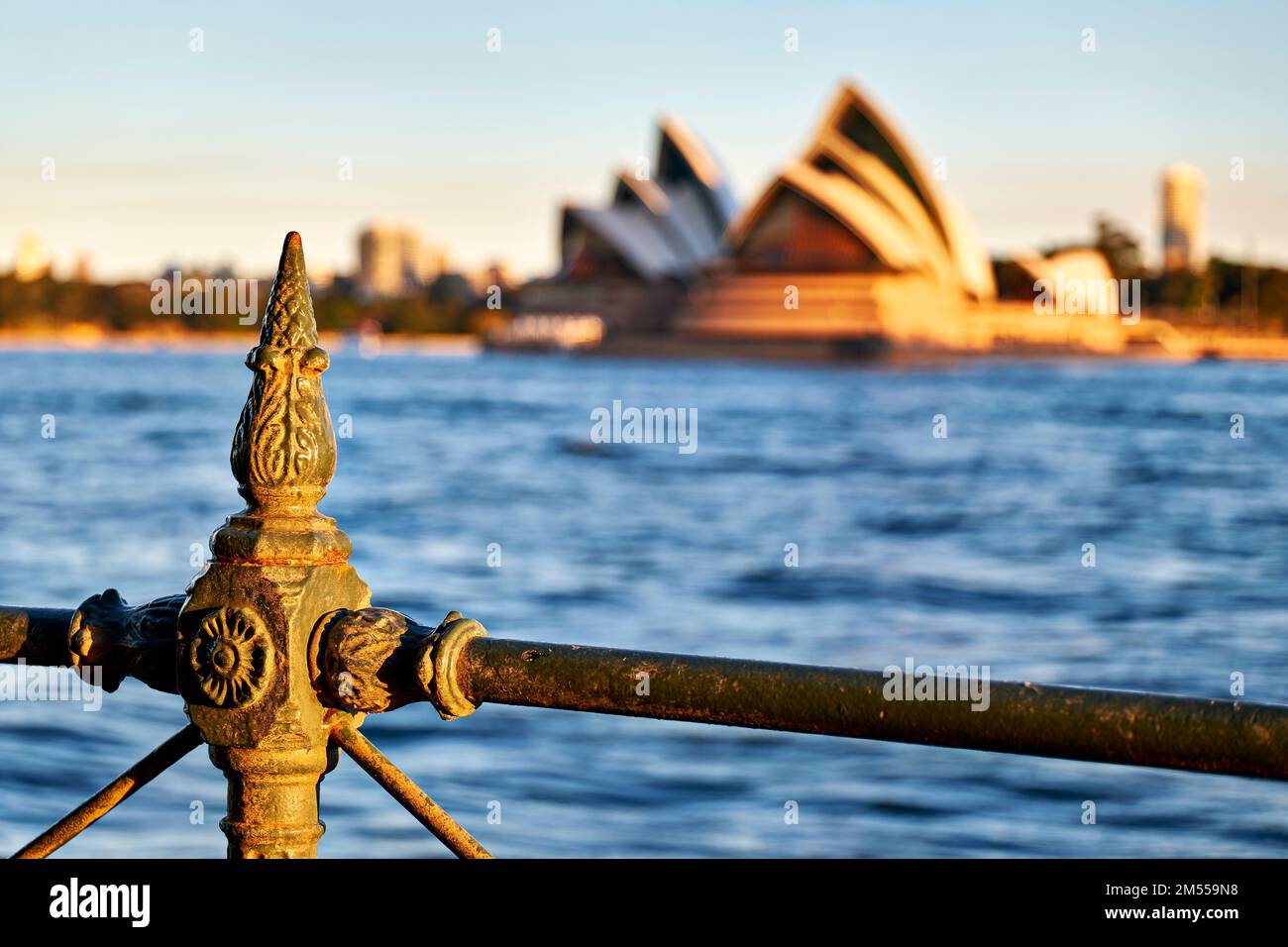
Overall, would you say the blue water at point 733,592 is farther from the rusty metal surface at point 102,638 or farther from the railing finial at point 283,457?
the railing finial at point 283,457

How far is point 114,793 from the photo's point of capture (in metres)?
1.60

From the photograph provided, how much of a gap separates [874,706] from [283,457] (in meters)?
0.59

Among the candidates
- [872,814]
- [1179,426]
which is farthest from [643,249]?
[872,814]

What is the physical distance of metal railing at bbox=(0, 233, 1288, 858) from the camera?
136 cm

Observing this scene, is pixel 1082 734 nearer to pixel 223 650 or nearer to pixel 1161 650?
pixel 223 650

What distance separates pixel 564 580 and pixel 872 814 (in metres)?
5.65

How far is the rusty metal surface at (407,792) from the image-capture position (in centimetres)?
153
